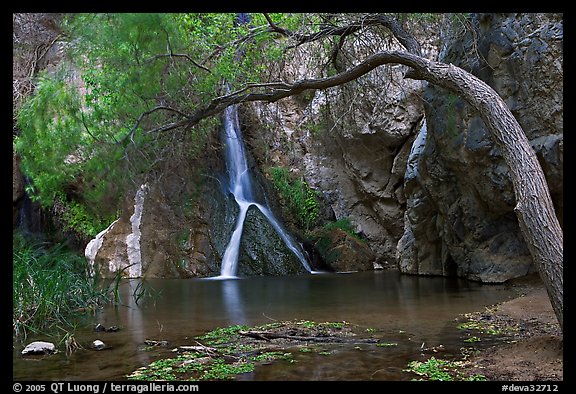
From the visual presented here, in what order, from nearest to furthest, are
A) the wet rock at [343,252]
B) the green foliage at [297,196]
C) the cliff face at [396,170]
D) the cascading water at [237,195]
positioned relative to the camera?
1. the cliff face at [396,170]
2. the cascading water at [237,195]
3. the wet rock at [343,252]
4. the green foliage at [297,196]

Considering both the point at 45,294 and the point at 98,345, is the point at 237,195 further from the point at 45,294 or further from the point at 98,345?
the point at 98,345

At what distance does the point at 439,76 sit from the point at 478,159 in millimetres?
5288

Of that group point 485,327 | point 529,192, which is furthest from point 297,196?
point 529,192

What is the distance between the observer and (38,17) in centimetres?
1525

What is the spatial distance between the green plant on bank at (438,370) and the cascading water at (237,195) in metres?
9.94

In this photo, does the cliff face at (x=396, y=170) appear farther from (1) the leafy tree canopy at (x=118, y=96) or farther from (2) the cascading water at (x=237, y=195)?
(1) the leafy tree canopy at (x=118, y=96)

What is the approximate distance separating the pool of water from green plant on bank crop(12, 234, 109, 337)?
26cm

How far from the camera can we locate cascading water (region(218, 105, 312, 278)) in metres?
14.4

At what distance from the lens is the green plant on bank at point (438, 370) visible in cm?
381

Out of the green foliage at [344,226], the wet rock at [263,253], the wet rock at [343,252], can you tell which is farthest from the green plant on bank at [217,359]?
the green foliage at [344,226]

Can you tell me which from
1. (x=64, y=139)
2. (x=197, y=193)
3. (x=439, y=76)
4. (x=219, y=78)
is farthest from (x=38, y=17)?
(x=439, y=76)

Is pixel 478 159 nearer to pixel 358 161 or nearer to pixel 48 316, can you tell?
pixel 358 161

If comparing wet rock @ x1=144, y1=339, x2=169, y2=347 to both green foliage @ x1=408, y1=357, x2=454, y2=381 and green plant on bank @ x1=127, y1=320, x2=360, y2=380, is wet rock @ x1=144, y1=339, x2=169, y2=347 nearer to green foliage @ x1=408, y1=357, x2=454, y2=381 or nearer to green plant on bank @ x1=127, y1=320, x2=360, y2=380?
green plant on bank @ x1=127, y1=320, x2=360, y2=380

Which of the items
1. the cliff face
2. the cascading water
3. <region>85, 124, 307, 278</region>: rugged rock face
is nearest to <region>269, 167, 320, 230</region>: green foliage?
the cliff face
